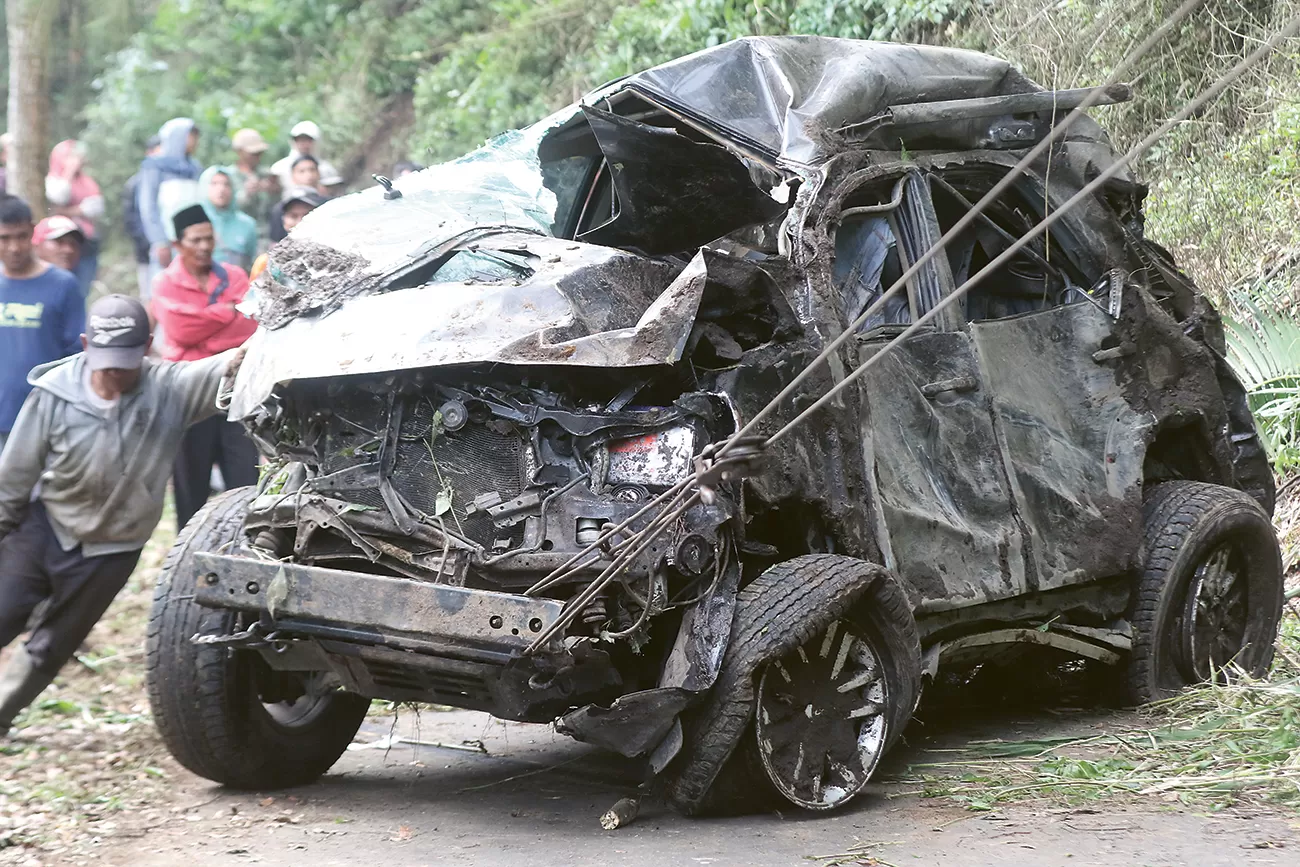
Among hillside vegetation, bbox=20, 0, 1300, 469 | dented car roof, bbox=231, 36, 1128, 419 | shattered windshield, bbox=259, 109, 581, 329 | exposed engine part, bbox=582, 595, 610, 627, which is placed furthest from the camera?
hillside vegetation, bbox=20, 0, 1300, 469

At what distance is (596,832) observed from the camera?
4867 mm

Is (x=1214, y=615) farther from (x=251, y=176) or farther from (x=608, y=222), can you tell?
(x=251, y=176)

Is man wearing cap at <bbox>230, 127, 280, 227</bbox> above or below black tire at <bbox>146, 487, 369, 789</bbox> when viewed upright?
above

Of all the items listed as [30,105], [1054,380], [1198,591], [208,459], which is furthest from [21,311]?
[1198,591]

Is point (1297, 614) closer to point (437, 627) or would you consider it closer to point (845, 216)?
point (845, 216)

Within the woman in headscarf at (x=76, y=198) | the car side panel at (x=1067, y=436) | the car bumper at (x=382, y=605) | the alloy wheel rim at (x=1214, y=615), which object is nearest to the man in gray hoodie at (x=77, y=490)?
the car bumper at (x=382, y=605)

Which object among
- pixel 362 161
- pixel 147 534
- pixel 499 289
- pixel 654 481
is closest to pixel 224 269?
pixel 147 534

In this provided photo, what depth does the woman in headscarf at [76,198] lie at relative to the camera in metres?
10.5

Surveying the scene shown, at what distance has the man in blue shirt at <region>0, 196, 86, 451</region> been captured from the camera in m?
7.67

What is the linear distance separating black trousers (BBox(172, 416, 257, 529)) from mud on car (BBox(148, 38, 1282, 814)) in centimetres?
226

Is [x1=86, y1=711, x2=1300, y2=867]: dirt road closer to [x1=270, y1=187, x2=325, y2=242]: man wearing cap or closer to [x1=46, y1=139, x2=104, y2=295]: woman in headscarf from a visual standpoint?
[x1=270, y1=187, x2=325, y2=242]: man wearing cap

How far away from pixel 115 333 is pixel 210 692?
5.57 feet

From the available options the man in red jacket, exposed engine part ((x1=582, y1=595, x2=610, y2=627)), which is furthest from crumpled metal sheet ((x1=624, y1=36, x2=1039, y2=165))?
the man in red jacket

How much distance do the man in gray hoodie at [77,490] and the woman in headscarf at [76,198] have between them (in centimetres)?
387
